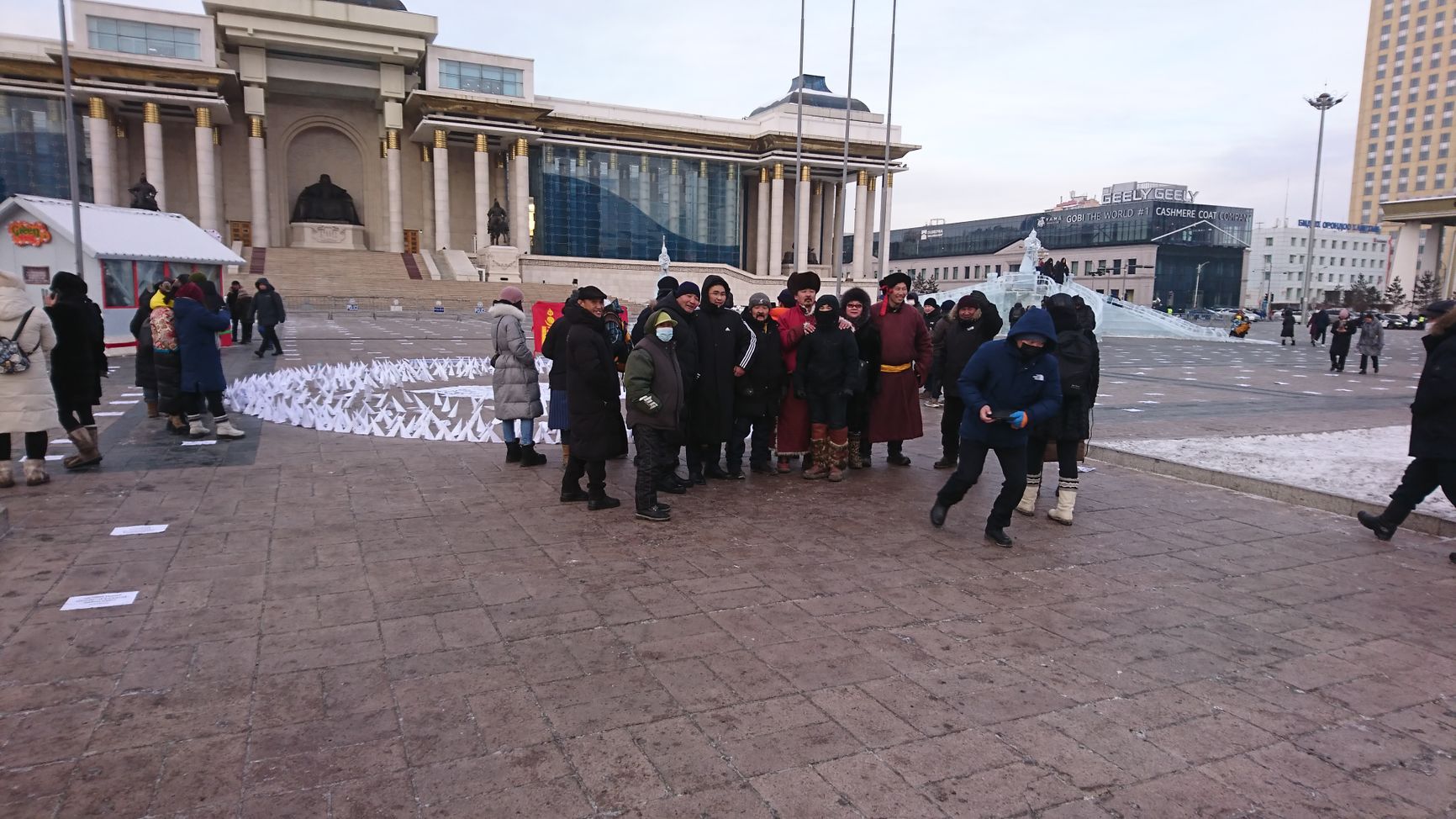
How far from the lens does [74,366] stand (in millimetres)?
7816

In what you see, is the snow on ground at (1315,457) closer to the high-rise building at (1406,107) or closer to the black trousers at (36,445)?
the black trousers at (36,445)

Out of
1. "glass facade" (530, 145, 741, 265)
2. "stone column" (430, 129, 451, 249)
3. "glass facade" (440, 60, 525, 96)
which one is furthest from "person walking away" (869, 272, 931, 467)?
"glass facade" (530, 145, 741, 265)

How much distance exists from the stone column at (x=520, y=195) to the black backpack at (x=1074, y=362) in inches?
1854

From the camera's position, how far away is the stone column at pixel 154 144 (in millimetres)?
43031

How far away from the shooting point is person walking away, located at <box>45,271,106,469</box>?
773cm

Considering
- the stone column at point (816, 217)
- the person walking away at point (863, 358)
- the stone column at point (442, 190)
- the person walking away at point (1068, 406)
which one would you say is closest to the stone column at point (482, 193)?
the stone column at point (442, 190)

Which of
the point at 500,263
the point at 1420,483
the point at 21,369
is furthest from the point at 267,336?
the point at 500,263

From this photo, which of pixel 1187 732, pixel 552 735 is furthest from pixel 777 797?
pixel 1187 732

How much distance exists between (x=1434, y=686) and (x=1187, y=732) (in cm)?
145

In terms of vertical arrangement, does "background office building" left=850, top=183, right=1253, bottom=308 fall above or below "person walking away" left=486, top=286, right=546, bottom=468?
above

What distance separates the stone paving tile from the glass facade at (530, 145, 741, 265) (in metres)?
50.2

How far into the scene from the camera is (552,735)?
3295mm

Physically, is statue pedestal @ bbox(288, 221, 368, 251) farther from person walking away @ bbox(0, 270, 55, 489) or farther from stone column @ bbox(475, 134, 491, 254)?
person walking away @ bbox(0, 270, 55, 489)

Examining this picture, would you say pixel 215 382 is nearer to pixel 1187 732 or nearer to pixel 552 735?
pixel 552 735
